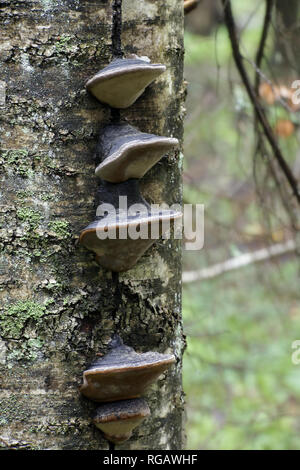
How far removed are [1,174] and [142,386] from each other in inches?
20.0

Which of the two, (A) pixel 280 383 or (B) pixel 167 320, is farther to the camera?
(A) pixel 280 383

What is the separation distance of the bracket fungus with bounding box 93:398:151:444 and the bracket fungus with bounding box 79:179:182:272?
0.27 metres

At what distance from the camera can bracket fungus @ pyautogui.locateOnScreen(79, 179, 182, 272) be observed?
0.99m

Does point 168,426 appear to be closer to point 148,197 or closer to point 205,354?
point 148,197

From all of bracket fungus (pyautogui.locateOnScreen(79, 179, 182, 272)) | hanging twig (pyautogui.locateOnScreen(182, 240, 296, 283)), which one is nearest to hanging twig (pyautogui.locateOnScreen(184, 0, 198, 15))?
bracket fungus (pyautogui.locateOnScreen(79, 179, 182, 272))

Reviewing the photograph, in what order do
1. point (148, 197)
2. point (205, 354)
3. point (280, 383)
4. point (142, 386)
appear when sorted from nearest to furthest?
point (142, 386) < point (148, 197) < point (205, 354) < point (280, 383)

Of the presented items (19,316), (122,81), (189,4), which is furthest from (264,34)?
(19,316)

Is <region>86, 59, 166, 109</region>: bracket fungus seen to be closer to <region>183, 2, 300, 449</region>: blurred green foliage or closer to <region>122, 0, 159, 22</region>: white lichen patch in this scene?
<region>122, 0, 159, 22</region>: white lichen patch

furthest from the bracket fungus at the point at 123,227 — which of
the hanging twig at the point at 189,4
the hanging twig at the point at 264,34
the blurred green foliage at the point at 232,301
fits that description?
the blurred green foliage at the point at 232,301

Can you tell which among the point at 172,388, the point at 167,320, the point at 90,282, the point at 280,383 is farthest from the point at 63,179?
the point at 280,383

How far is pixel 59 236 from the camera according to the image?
3.65 feet

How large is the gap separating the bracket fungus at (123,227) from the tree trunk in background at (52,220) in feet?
0.14

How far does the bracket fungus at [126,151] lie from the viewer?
996 mm

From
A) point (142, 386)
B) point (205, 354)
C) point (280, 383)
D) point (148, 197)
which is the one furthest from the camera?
point (280, 383)
